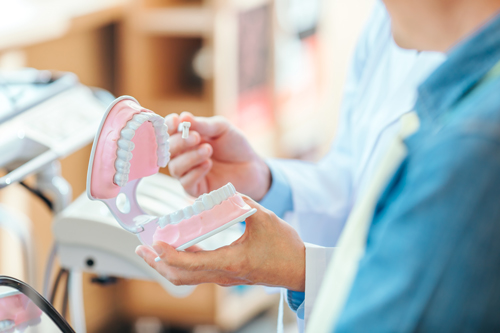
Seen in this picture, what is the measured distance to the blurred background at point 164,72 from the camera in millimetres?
1791

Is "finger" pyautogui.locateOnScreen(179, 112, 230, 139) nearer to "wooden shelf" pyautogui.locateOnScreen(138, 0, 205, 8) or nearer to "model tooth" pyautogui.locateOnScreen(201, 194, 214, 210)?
"model tooth" pyautogui.locateOnScreen(201, 194, 214, 210)

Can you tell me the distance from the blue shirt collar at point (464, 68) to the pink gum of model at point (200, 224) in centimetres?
24

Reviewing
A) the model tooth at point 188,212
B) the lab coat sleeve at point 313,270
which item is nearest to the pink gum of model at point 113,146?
the model tooth at point 188,212

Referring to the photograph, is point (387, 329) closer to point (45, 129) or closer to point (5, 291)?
point (5, 291)

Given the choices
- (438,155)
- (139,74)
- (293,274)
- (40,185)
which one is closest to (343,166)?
(293,274)

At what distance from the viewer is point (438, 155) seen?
0.44 meters

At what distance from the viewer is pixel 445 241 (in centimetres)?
44

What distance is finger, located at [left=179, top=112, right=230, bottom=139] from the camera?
0.87 meters

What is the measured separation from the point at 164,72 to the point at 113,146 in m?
1.62

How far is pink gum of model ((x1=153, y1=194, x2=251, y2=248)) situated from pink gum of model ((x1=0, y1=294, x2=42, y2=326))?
0.60ft

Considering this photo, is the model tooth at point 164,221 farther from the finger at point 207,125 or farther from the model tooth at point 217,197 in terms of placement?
the finger at point 207,125

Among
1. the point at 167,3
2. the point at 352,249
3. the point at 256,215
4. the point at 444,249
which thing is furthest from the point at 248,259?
the point at 167,3

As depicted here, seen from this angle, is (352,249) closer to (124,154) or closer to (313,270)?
(313,270)

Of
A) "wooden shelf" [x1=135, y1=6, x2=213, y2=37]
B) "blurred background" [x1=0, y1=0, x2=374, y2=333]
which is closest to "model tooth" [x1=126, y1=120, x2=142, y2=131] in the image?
"blurred background" [x1=0, y1=0, x2=374, y2=333]
